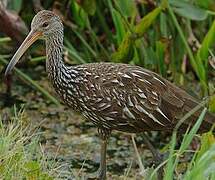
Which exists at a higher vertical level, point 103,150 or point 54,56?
point 54,56

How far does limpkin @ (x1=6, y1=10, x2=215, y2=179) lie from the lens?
4.69 meters

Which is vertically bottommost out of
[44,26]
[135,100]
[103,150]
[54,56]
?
[103,150]

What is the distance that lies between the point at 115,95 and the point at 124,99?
2.0 inches

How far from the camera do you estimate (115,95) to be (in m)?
4.70

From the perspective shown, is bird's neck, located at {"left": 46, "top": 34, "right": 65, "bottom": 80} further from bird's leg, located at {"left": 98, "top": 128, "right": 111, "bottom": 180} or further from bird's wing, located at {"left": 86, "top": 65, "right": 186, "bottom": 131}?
bird's leg, located at {"left": 98, "top": 128, "right": 111, "bottom": 180}

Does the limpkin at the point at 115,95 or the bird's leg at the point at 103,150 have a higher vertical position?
the limpkin at the point at 115,95

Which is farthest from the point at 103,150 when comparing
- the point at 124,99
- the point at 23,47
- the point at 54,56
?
the point at 23,47

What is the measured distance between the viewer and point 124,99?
471 cm

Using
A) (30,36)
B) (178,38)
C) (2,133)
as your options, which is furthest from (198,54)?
(2,133)

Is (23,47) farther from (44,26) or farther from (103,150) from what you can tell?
(103,150)

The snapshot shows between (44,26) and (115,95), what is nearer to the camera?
(115,95)

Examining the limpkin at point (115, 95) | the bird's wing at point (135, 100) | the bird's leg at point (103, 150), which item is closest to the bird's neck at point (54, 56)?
the limpkin at point (115, 95)

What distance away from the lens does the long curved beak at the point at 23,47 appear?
4688 millimetres

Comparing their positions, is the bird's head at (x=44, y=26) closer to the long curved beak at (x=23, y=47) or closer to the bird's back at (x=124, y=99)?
the long curved beak at (x=23, y=47)
